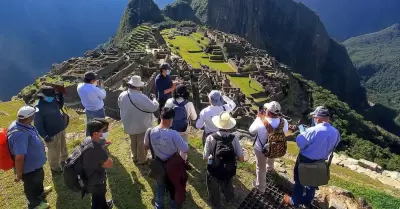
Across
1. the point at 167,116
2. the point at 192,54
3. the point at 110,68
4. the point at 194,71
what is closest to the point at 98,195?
the point at 167,116

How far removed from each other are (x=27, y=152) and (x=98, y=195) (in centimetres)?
137

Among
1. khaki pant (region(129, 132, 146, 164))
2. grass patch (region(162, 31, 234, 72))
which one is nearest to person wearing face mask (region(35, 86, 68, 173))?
khaki pant (region(129, 132, 146, 164))

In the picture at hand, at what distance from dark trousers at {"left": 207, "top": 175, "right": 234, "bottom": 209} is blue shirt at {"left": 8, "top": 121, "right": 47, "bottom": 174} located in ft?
9.52

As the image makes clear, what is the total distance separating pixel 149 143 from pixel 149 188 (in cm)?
168

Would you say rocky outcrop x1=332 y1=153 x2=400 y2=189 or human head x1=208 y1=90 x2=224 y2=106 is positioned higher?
human head x1=208 y1=90 x2=224 y2=106

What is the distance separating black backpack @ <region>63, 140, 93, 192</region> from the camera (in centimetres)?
543

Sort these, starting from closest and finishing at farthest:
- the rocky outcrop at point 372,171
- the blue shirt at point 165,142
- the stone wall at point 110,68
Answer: the blue shirt at point 165,142, the rocky outcrop at point 372,171, the stone wall at point 110,68

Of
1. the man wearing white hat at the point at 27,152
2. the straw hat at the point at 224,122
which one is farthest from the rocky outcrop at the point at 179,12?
the man wearing white hat at the point at 27,152

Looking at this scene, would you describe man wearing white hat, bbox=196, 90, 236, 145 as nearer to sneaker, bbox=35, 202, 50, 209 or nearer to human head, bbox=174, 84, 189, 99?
human head, bbox=174, 84, 189, 99

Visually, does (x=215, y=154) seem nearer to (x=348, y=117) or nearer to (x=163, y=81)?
(x=163, y=81)

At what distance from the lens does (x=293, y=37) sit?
522 ft

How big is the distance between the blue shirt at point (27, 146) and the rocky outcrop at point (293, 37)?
4474 inches

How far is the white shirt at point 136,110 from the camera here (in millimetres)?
7191

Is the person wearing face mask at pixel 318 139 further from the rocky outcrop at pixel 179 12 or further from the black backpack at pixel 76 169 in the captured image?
the rocky outcrop at pixel 179 12
